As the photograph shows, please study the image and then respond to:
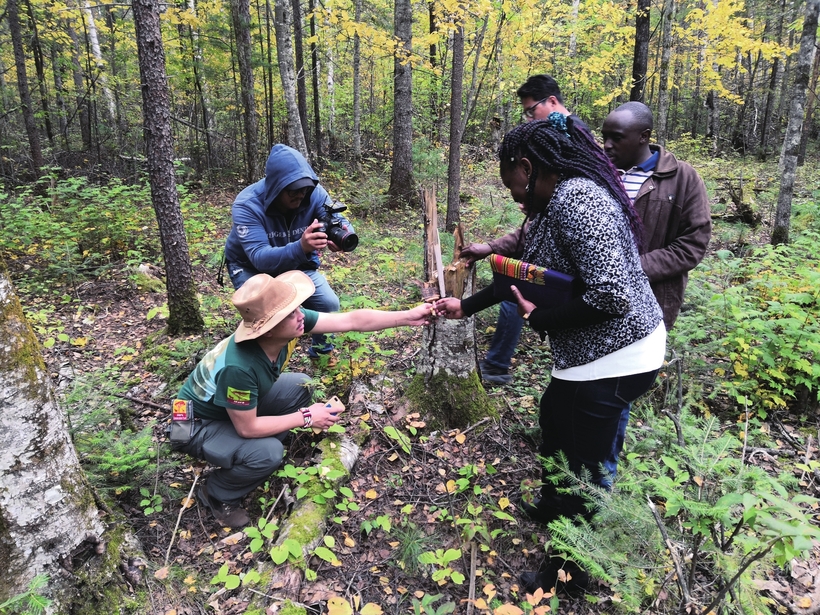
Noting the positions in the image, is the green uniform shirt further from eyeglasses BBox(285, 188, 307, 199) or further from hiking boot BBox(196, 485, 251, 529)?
eyeglasses BBox(285, 188, 307, 199)

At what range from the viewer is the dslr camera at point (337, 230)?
11.1 feet

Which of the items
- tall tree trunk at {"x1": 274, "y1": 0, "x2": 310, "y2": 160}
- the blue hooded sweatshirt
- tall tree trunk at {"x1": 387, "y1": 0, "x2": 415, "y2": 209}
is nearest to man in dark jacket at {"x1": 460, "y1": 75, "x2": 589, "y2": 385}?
the blue hooded sweatshirt

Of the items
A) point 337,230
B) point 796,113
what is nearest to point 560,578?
point 337,230

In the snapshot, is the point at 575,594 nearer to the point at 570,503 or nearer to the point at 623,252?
the point at 570,503

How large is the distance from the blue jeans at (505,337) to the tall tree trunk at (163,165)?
3.47 m

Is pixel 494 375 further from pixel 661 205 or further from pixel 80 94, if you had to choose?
pixel 80 94

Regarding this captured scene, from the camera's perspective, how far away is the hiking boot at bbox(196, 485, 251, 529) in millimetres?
2865

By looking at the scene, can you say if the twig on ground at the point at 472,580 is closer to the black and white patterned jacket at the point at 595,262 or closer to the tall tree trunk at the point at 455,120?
the black and white patterned jacket at the point at 595,262

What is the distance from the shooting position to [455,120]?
7.39 metres

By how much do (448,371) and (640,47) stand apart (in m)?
8.01

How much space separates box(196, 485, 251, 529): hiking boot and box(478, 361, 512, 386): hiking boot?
218cm

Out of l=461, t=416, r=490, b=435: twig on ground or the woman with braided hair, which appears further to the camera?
l=461, t=416, r=490, b=435: twig on ground

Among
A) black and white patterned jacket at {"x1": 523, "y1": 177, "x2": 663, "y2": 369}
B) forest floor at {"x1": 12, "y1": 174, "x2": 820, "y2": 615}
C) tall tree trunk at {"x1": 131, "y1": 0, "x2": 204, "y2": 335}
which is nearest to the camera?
black and white patterned jacket at {"x1": 523, "y1": 177, "x2": 663, "y2": 369}

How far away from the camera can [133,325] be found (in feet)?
19.0
